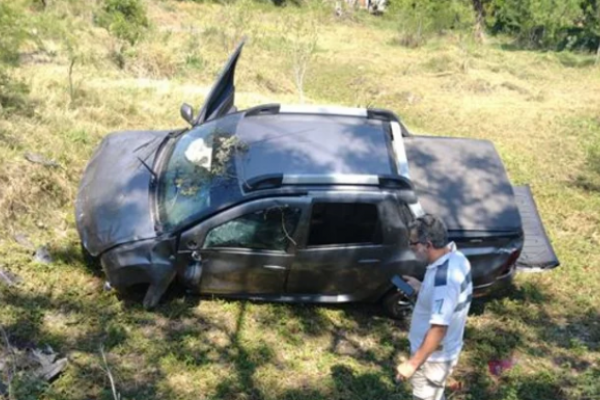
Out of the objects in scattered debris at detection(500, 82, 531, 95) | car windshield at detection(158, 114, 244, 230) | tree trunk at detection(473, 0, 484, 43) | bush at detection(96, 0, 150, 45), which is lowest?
tree trunk at detection(473, 0, 484, 43)

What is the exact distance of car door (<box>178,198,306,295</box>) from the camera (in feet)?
15.6

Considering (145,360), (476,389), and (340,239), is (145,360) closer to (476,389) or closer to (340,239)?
(340,239)

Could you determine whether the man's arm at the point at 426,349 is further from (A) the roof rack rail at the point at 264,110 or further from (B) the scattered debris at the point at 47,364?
(A) the roof rack rail at the point at 264,110

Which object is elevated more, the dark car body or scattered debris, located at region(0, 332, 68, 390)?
the dark car body

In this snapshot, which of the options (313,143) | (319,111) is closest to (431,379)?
(313,143)

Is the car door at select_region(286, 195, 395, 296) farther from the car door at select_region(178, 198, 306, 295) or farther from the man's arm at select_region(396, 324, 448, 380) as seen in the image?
the man's arm at select_region(396, 324, 448, 380)

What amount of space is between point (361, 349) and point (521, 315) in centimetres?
182

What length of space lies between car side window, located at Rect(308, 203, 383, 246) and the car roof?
25 cm

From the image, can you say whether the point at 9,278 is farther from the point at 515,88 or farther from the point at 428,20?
the point at 428,20

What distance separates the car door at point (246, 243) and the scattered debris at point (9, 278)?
1611mm

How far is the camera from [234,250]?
191 inches

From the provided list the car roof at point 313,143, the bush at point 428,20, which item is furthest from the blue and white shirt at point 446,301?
the bush at point 428,20

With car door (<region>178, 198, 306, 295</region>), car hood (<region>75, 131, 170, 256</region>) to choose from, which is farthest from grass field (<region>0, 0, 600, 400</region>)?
car hood (<region>75, 131, 170, 256</region>)

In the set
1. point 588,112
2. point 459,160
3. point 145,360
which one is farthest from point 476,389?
point 588,112
